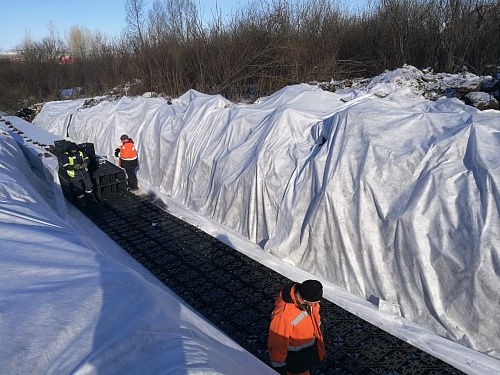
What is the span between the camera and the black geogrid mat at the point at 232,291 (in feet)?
13.3

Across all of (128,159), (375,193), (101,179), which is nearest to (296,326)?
(375,193)

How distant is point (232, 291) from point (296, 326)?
2.24 meters

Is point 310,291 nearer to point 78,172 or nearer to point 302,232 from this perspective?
point 302,232

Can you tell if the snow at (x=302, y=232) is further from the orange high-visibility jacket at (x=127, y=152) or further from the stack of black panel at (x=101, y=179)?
the orange high-visibility jacket at (x=127, y=152)

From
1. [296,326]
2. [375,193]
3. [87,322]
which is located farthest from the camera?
[375,193]

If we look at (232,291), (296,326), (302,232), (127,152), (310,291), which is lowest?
(232,291)

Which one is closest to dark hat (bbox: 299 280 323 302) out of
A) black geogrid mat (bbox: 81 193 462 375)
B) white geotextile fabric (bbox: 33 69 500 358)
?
black geogrid mat (bbox: 81 193 462 375)

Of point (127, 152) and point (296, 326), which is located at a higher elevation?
point (127, 152)

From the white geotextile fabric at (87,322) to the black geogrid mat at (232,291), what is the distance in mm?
1477

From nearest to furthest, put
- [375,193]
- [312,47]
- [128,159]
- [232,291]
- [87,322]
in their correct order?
[87,322], [375,193], [232,291], [128,159], [312,47]

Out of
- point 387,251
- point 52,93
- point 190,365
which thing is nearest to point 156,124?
point 387,251

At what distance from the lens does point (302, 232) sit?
5.82m

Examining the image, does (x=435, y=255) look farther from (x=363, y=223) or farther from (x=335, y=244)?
(x=335, y=244)

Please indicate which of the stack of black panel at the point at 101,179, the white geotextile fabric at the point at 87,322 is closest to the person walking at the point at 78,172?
the stack of black panel at the point at 101,179
